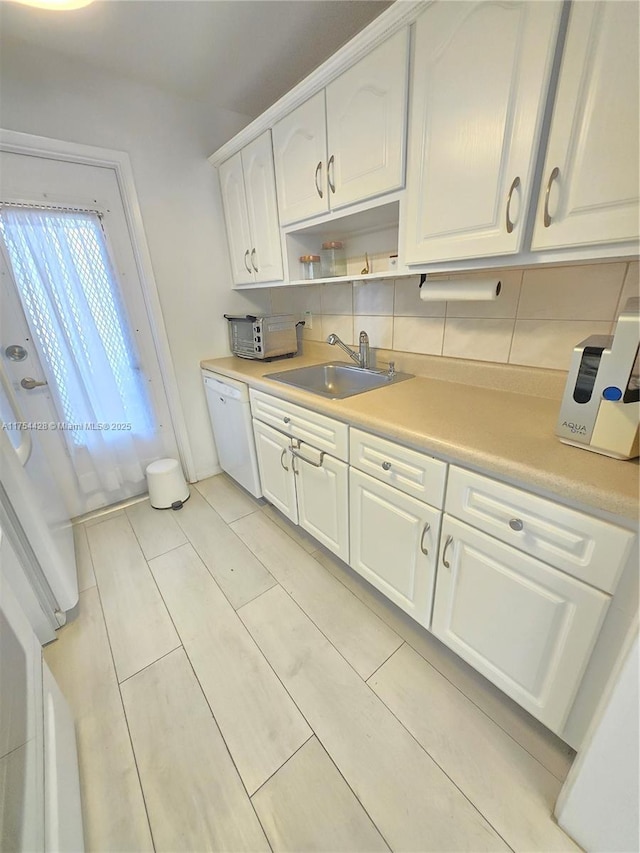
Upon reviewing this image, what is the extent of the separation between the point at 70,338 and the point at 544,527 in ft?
7.51

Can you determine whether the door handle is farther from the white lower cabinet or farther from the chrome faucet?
the chrome faucet

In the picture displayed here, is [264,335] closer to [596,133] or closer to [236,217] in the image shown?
A: [236,217]

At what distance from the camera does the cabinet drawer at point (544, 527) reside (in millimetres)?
710

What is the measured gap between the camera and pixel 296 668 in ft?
4.03

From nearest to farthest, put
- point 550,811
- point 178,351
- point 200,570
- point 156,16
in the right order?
point 550,811
point 156,16
point 200,570
point 178,351

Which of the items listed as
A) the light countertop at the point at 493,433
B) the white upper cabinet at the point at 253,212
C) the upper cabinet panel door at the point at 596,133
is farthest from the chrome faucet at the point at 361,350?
the upper cabinet panel door at the point at 596,133

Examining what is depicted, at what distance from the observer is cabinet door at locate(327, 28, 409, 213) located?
3.45 feet

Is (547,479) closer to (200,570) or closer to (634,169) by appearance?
(634,169)

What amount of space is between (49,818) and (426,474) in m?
1.19

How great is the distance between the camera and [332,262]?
181cm

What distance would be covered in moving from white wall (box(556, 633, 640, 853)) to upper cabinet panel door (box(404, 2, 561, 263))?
3.53 feet

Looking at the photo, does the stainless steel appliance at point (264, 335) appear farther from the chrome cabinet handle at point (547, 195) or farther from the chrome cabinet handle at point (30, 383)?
the chrome cabinet handle at point (547, 195)

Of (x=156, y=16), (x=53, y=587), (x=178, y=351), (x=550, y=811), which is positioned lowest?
(x=550, y=811)

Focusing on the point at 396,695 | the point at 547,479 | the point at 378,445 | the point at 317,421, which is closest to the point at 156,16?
the point at 317,421
